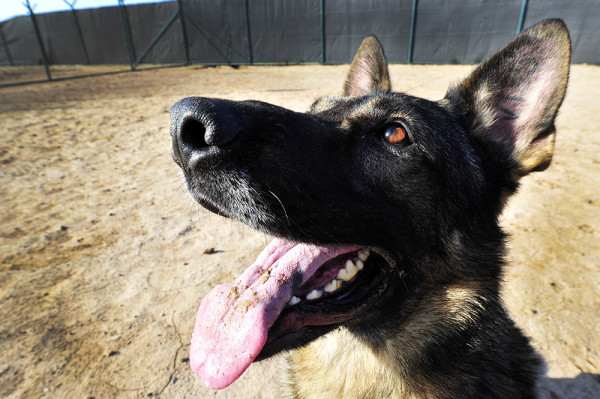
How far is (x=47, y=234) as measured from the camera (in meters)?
4.37

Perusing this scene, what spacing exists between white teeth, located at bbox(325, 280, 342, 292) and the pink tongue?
0.12 meters

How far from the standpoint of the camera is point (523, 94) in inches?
88.1

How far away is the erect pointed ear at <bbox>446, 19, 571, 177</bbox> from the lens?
6.66 feet

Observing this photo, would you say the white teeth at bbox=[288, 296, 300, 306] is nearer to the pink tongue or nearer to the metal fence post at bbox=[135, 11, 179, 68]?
the pink tongue

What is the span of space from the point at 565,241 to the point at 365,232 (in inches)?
146

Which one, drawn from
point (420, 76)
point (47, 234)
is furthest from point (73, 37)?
point (47, 234)

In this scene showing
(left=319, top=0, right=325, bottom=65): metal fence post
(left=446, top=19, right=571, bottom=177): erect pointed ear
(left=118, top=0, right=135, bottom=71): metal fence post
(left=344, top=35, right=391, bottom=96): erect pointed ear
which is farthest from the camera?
(left=118, top=0, right=135, bottom=71): metal fence post

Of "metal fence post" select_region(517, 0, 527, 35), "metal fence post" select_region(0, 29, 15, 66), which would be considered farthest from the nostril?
"metal fence post" select_region(0, 29, 15, 66)

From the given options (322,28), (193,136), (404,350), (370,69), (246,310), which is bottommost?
(404,350)

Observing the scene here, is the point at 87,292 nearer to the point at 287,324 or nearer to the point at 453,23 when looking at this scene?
the point at 287,324

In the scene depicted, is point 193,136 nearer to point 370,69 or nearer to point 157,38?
point 370,69

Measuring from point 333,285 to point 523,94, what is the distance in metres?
1.73

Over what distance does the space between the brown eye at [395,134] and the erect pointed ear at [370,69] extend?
3.23 ft

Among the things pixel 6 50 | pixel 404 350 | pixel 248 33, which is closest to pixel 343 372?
pixel 404 350
